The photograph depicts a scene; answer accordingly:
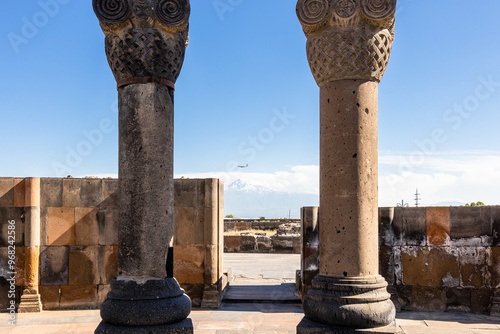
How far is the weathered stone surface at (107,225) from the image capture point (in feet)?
27.6

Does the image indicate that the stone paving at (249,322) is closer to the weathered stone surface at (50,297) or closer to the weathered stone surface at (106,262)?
the weathered stone surface at (50,297)

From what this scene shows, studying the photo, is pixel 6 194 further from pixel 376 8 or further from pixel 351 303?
pixel 376 8

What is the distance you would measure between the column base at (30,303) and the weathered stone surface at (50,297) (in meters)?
0.11

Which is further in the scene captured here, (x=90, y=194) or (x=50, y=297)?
(x=90, y=194)

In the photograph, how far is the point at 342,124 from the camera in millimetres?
4785

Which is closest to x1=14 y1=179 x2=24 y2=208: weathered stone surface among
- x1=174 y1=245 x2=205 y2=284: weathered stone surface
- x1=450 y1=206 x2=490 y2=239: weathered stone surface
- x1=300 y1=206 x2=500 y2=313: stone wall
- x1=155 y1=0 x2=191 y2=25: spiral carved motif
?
x1=174 y1=245 x2=205 y2=284: weathered stone surface

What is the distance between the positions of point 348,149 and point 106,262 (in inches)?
213

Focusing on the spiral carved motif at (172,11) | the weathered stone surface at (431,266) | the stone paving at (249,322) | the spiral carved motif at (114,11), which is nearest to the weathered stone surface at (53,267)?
the stone paving at (249,322)

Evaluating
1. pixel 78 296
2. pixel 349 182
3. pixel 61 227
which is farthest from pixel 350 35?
pixel 78 296

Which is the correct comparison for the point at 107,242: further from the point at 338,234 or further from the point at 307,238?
the point at 338,234

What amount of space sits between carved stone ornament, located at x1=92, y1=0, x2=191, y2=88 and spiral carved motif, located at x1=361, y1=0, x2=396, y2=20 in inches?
74.1

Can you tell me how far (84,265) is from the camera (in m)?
8.37

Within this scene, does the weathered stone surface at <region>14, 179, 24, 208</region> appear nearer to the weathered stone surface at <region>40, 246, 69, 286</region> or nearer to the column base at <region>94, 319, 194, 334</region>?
the weathered stone surface at <region>40, 246, 69, 286</region>

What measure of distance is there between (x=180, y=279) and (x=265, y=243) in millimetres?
9530
